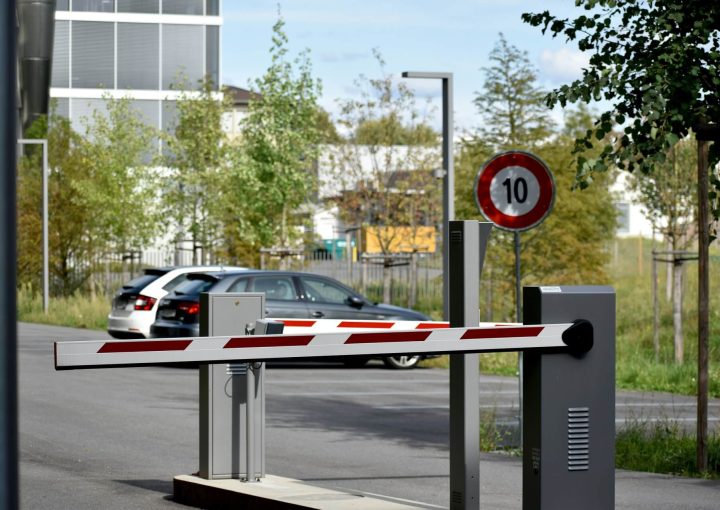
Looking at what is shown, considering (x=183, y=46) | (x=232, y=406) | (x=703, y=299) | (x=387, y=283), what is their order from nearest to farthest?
(x=232, y=406) < (x=703, y=299) < (x=387, y=283) < (x=183, y=46)

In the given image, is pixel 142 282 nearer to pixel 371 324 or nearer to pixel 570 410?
pixel 371 324

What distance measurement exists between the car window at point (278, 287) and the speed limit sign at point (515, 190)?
9.02 meters

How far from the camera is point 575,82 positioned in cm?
991

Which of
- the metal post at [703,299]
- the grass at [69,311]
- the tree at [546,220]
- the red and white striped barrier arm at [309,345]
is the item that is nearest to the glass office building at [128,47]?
the grass at [69,311]

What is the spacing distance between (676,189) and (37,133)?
24.6m

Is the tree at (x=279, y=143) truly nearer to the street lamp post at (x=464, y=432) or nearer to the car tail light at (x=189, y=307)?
the car tail light at (x=189, y=307)

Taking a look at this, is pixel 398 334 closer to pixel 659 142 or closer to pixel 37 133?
pixel 659 142

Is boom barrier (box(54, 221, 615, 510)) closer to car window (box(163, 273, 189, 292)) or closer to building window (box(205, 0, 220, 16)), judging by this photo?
car window (box(163, 273, 189, 292))

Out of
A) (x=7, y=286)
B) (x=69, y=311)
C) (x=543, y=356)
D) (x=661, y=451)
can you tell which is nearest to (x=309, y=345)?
(x=543, y=356)

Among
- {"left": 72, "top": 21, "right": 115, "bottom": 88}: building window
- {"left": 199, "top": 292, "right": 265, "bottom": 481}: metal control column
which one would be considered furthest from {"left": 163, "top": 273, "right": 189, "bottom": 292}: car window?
{"left": 72, "top": 21, "right": 115, "bottom": 88}: building window

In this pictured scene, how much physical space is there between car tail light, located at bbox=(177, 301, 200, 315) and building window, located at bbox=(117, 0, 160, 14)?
43.5 metres

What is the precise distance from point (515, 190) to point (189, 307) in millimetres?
9315

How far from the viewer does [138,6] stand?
2453 inches

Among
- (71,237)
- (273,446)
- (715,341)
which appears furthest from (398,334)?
(71,237)
